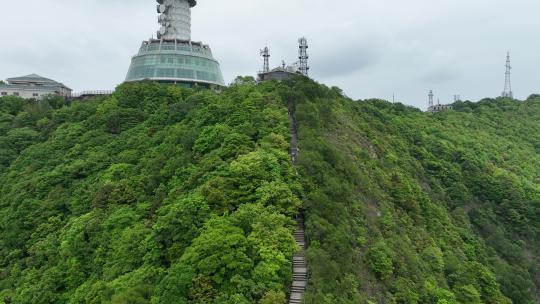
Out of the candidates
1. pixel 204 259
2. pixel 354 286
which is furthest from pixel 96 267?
pixel 354 286

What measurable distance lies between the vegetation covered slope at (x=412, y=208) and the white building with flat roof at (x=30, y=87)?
135ft

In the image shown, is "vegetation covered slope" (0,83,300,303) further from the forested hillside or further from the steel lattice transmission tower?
the steel lattice transmission tower

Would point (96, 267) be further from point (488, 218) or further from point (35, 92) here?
point (35, 92)

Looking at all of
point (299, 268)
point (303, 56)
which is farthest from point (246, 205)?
point (303, 56)

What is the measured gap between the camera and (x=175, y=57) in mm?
57031

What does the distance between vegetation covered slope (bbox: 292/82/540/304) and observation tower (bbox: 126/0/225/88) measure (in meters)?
21.8

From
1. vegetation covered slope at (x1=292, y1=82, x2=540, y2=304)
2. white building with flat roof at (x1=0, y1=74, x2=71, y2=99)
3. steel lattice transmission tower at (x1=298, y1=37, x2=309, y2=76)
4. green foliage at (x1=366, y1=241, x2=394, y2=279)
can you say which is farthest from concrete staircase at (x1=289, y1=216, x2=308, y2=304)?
white building with flat roof at (x1=0, y1=74, x2=71, y2=99)

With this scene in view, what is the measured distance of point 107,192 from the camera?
31078 mm

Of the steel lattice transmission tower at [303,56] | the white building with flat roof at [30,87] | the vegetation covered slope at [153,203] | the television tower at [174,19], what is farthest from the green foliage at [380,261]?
the white building with flat roof at [30,87]

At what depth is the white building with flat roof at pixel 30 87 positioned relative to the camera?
2371 inches

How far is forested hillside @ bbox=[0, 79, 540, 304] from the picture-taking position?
20672 millimetres

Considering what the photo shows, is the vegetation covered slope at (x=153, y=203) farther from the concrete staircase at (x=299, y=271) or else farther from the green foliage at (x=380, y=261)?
the green foliage at (x=380, y=261)

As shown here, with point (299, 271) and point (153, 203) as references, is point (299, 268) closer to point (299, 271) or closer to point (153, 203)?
point (299, 271)

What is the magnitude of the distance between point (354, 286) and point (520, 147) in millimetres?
51289
